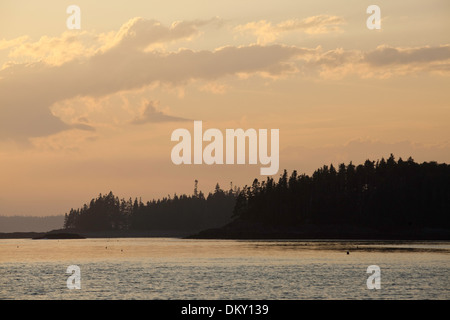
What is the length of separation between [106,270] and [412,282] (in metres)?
49.4

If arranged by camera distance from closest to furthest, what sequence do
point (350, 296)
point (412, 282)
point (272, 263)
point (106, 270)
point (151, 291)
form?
point (350, 296) → point (151, 291) → point (412, 282) → point (106, 270) → point (272, 263)

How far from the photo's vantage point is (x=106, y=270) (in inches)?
4444

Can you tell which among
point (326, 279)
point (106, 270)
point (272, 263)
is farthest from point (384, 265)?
point (106, 270)
